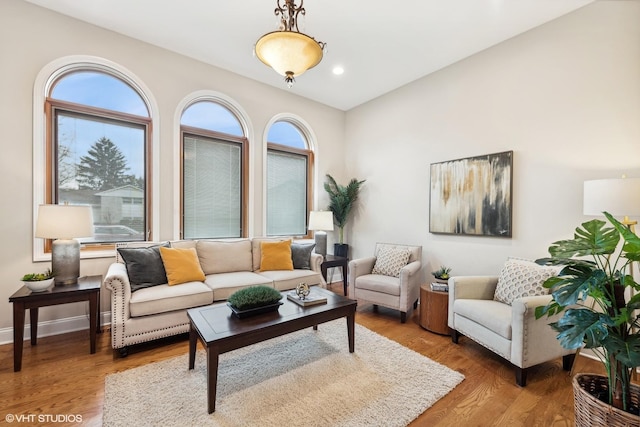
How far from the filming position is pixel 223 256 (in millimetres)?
3396

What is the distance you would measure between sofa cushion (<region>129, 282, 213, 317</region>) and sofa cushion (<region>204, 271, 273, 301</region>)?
9 centimetres

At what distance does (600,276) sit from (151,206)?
405 centimetres

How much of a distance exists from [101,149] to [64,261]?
4.46 feet

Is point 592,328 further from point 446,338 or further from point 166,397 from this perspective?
point 166,397

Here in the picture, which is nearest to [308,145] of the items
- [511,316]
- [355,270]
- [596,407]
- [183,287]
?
[355,270]

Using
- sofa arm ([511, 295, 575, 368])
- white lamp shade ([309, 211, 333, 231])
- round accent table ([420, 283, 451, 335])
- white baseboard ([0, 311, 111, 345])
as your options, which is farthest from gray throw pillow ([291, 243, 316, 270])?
sofa arm ([511, 295, 575, 368])

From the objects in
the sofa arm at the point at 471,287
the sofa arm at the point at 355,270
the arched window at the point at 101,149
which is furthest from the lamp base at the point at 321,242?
the arched window at the point at 101,149

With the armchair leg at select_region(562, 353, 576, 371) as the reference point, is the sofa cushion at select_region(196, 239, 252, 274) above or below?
above

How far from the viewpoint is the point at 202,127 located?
12.6 feet

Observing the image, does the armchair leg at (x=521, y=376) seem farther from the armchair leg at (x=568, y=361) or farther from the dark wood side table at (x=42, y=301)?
the dark wood side table at (x=42, y=301)

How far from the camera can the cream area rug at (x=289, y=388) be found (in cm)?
170

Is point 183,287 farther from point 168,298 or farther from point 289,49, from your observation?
point 289,49

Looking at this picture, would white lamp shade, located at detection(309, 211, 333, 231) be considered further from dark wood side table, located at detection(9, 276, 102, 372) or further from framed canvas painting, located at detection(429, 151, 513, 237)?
dark wood side table, located at detection(9, 276, 102, 372)

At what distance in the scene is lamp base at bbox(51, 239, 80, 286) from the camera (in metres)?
2.51
